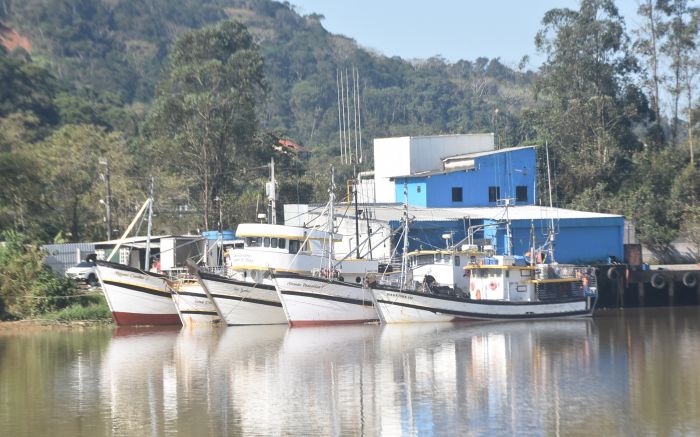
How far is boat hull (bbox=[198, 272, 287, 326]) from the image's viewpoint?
44700 mm

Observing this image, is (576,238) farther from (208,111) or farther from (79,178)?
(79,178)

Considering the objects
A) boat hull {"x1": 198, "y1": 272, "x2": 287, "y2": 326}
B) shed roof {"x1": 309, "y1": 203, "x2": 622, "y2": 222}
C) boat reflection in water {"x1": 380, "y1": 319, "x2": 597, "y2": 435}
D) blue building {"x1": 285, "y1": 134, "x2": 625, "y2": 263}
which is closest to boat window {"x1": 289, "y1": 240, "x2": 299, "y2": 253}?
boat hull {"x1": 198, "y1": 272, "x2": 287, "y2": 326}

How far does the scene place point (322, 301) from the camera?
147ft

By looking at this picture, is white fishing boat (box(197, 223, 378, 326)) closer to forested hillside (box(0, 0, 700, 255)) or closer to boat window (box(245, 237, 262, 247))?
boat window (box(245, 237, 262, 247))

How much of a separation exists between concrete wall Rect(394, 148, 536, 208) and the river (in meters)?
15.5

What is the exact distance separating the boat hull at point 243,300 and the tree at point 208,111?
21.1 metres

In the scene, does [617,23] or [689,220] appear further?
[617,23]

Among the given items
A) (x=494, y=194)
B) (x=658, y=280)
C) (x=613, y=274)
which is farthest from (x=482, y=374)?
(x=494, y=194)

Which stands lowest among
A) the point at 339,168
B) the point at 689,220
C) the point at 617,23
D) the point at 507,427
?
the point at 507,427

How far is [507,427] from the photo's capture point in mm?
25359

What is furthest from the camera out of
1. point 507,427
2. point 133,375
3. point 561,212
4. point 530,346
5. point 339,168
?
point 339,168

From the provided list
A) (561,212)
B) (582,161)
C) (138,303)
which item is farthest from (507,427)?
(582,161)

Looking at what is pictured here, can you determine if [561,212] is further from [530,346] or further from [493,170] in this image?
[530,346]

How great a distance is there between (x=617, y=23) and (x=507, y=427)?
54710 millimetres
